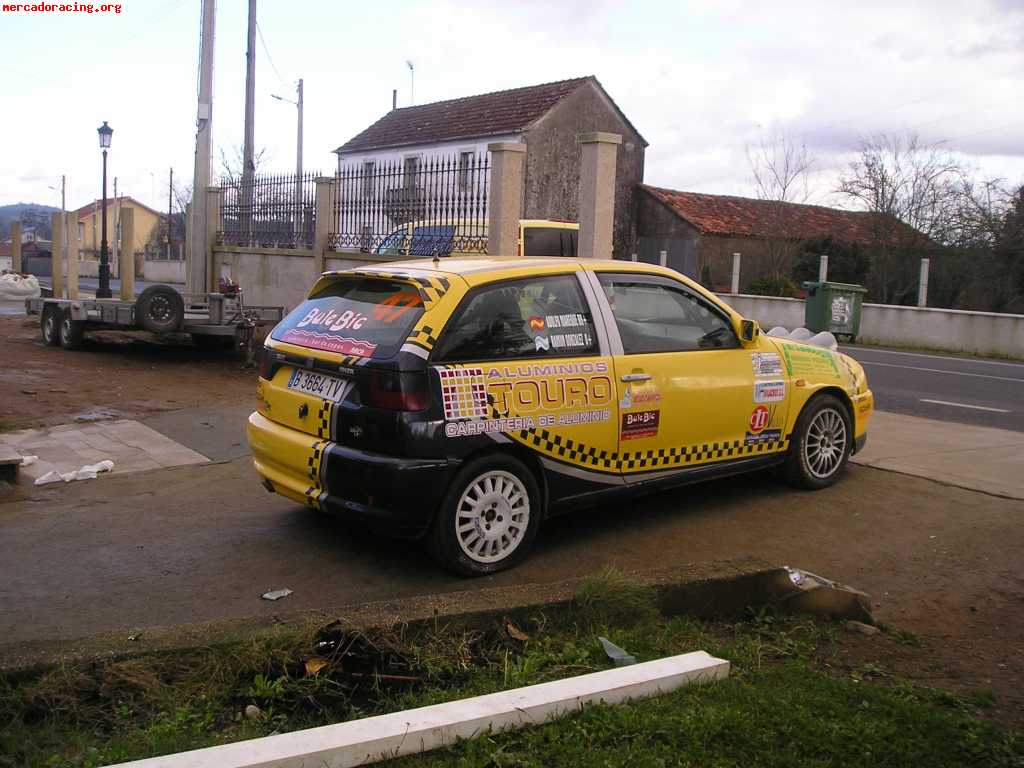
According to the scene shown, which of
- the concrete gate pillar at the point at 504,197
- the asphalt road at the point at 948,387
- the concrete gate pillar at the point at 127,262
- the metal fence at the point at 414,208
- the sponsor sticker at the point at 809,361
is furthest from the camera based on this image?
the concrete gate pillar at the point at 127,262

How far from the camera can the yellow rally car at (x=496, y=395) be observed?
4.94 metres

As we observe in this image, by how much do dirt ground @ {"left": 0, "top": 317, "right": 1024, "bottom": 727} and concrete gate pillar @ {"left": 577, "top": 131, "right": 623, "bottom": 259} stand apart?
5383 mm

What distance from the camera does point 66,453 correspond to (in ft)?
26.5

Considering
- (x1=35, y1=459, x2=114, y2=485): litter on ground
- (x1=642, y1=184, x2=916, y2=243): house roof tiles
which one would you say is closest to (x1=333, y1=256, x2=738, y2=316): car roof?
(x1=35, y1=459, x2=114, y2=485): litter on ground

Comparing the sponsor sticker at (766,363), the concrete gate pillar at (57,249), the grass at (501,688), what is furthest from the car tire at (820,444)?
the concrete gate pillar at (57,249)

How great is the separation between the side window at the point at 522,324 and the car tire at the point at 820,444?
2042mm

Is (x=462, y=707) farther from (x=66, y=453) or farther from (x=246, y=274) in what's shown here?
(x=246, y=274)

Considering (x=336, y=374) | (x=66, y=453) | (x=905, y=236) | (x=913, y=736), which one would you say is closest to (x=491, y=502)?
(x=336, y=374)

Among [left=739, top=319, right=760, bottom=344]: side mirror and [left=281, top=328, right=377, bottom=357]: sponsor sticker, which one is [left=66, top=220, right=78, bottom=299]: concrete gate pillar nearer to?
[left=281, top=328, right=377, bottom=357]: sponsor sticker

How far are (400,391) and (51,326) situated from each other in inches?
467

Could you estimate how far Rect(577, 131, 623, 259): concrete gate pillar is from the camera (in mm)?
11883

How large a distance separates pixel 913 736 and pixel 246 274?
16283 millimetres

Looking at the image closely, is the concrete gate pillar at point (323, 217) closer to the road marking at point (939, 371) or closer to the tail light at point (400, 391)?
the road marking at point (939, 371)

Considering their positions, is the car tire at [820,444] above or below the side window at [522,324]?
below
